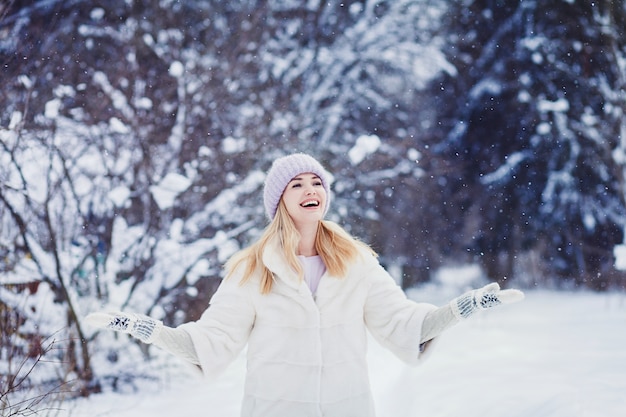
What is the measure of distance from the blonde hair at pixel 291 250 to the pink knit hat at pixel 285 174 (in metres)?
0.04

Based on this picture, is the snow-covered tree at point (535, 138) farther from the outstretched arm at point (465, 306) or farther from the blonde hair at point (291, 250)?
the outstretched arm at point (465, 306)

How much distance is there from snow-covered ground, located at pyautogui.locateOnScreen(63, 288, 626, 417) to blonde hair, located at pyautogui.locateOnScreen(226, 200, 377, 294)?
1.71 ft

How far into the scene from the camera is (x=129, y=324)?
1809 millimetres

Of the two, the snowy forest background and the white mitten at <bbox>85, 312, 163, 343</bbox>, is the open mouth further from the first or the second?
the snowy forest background

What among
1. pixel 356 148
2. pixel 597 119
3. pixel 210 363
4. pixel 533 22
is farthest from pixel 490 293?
pixel 533 22

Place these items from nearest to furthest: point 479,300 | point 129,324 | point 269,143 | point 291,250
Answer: point 129,324
point 479,300
point 291,250
point 269,143

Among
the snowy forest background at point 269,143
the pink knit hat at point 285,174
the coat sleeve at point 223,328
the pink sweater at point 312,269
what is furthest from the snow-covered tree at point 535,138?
the coat sleeve at point 223,328

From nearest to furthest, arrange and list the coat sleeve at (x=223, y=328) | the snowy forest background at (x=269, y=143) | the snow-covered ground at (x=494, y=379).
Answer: the coat sleeve at (x=223, y=328)
the snow-covered ground at (x=494, y=379)
the snowy forest background at (x=269, y=143)

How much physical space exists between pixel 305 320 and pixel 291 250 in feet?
0.90

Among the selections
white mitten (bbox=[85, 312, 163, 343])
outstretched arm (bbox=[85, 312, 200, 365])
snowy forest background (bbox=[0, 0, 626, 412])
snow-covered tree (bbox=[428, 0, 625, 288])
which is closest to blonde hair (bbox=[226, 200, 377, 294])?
outstretched arm (bbox=[85, 312, 200, 365])

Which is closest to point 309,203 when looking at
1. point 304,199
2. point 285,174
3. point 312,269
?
point 304,199

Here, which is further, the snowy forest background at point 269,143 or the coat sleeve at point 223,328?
the snowy forest background at point 269,143

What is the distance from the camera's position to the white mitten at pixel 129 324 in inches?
69.1

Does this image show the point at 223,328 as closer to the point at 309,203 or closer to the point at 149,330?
the point at 149,330
